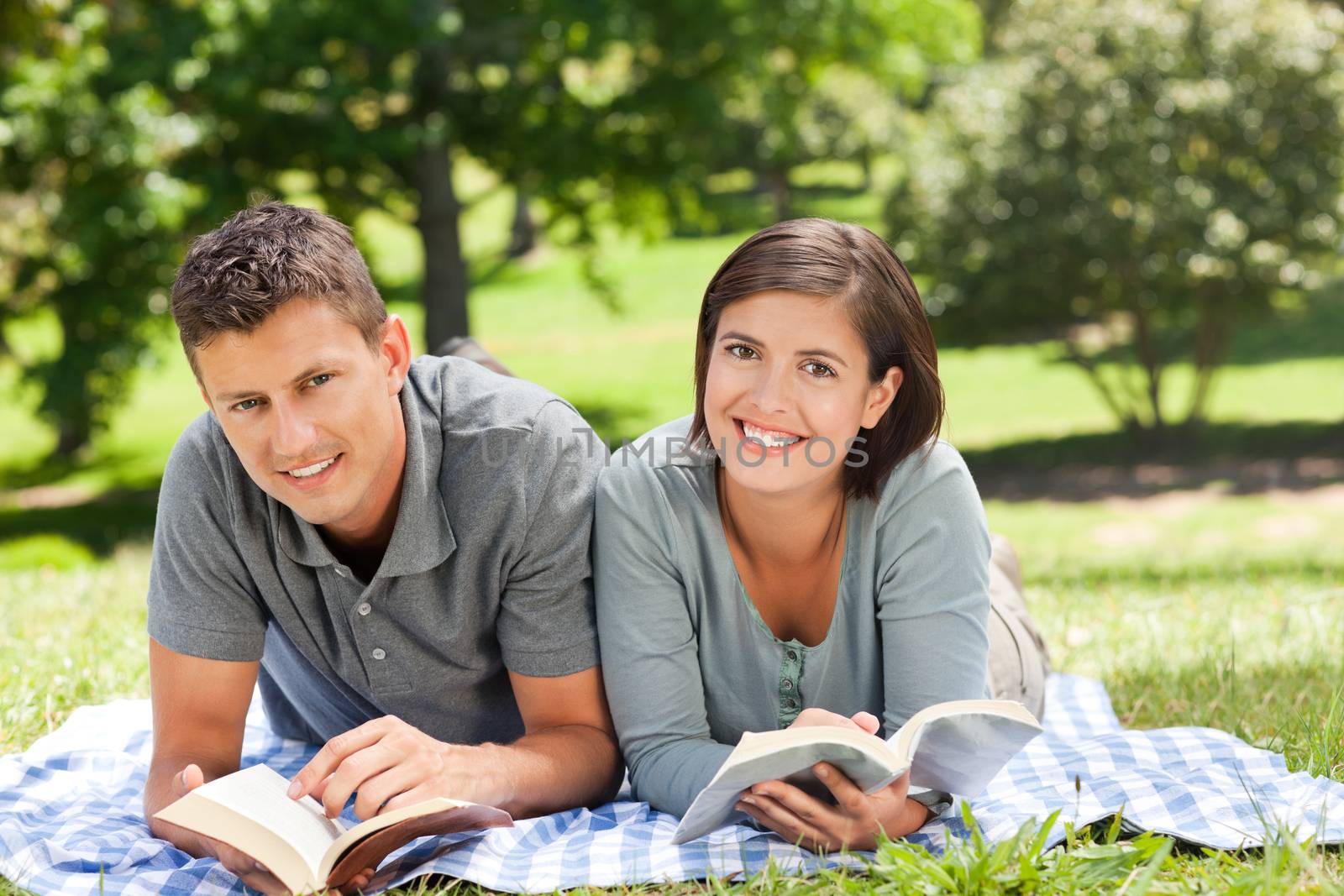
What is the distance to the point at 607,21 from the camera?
10.3 metres

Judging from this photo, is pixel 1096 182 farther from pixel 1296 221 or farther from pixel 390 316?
pixel 390 316

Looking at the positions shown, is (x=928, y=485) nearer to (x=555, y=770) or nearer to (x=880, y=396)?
(x=880, y=396)

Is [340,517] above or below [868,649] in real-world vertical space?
above

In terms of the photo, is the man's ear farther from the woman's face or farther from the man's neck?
the woman's face

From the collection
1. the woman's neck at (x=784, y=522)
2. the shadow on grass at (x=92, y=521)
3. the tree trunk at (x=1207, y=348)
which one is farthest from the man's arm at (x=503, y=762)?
the tree trunk at (x=1207, y=348)

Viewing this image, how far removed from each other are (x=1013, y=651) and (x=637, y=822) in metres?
1.26

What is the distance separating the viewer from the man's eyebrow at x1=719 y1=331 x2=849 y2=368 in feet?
8.62

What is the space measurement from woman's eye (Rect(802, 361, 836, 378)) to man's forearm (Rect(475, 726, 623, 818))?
3.10 ft

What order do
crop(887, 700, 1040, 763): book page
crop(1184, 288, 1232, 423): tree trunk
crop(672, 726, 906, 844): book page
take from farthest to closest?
crop(1184, 288, 1232, 423): tree trunk, crop(887, 700, 1040, 763): book page, crop(672, 726, 906, 844): book page

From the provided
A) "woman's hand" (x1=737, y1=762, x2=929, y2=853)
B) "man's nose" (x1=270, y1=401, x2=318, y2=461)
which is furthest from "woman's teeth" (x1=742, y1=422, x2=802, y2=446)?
"man's nose" (x1=270, y1=401, x2=318, y2=461)

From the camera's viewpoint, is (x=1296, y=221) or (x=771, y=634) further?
(x=1296, y=221)

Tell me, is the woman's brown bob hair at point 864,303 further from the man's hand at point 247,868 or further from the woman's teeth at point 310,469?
the man's hand at point 247,868

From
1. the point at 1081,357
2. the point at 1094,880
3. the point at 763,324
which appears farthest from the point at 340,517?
the point at 1081,357

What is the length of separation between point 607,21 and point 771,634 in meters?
8.41
